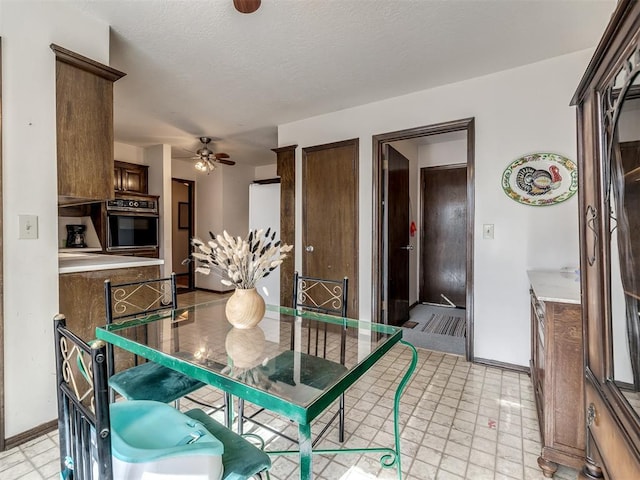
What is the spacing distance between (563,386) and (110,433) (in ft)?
5.68

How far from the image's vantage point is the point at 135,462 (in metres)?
0.68

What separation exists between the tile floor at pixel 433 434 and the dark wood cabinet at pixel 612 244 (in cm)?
48

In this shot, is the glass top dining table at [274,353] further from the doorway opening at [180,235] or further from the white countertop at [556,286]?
the doorway opening at [180,235]

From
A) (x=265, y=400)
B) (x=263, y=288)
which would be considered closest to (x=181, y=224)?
(x=263, y=288)

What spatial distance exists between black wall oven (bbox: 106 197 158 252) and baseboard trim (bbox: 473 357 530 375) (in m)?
4.55

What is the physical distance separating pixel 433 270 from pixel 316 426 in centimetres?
357

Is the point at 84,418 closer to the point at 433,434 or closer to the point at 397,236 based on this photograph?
the point at 433,434

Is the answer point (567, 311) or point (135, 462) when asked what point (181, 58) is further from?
point (567, 311)

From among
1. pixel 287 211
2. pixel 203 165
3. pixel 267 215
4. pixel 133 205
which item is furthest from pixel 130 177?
pixel 287 211

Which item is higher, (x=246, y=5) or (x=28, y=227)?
(x=246, y=5)

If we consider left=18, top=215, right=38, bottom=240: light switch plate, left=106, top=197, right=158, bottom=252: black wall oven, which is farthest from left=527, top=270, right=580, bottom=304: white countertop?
left=106, top=197, right=158, bottom=252: black wall oven

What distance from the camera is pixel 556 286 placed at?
66.2 inches

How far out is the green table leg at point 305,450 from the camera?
818 millimetres

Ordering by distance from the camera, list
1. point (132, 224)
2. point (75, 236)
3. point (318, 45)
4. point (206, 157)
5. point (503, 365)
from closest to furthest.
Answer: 1. point (318, 45)
2. point (503, 365)
3. point (75, 236)
4. point (206, 157)
5. point (132, 224)
